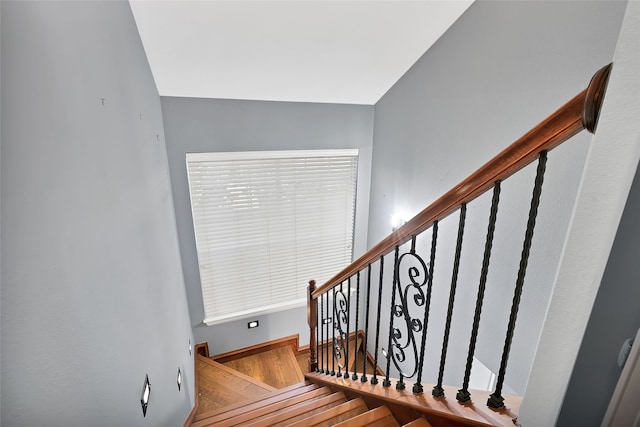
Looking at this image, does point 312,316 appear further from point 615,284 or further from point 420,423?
point 615,284

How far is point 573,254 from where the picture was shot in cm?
58

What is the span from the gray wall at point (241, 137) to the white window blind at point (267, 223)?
0.09 m

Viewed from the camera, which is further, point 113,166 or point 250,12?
point 250,12

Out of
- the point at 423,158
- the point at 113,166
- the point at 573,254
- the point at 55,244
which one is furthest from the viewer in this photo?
the point at 423,158

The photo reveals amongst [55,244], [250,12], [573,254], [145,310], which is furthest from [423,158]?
[55,244]

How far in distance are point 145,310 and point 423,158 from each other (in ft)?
8.09

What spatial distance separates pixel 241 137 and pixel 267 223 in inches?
41.2

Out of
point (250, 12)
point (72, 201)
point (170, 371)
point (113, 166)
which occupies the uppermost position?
point (250, 12)

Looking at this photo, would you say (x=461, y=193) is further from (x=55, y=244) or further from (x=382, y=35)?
(x=382, y=35)

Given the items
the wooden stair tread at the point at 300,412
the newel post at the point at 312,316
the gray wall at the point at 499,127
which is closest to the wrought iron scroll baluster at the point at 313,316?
the newel post at the point at 312,316

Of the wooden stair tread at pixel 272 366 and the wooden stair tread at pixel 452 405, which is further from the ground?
the wooden stair tread at pixel 452 405

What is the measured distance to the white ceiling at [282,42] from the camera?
1.96 m

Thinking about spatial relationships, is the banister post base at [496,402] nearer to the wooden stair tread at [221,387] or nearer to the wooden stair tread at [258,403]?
the wooden stair tread at [258,403]

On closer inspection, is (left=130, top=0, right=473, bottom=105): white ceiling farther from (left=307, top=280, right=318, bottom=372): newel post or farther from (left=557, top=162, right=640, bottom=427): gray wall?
(left=557, top=162, right=640, bottom=427): gray wall
